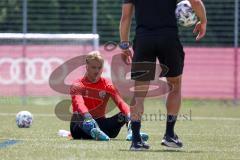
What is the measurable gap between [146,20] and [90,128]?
174 cm

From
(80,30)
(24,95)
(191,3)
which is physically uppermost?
(191,3)

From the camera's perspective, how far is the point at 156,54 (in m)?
8.67

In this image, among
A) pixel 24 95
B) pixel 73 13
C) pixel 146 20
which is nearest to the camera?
pixel 146 20

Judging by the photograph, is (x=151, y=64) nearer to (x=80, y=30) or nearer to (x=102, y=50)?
(x=102, y=50)

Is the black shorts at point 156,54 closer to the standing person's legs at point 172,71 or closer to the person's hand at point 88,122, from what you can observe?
the standing person's legs at point 172,71

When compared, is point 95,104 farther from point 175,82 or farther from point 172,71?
point 172,71

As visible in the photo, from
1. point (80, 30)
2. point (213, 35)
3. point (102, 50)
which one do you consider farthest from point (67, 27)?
point (213, 35)

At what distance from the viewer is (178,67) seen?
8688mm

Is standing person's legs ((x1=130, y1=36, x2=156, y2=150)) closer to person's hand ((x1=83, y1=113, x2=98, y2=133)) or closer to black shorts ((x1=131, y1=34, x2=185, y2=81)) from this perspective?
black shorts ((x1=131, y1=34, x2=185, y2=81))

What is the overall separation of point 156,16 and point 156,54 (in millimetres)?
421

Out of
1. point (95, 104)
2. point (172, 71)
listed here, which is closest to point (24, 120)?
point (95, 104)

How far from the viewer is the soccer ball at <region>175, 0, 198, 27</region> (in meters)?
8.96

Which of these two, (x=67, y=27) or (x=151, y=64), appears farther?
(x=67, y=27)

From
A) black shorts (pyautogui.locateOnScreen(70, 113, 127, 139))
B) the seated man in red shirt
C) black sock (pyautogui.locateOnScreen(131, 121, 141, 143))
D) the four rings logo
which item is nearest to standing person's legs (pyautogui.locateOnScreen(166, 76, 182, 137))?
black sock (pyautogui.locateOnScreen(131, 121, 141, 143))
